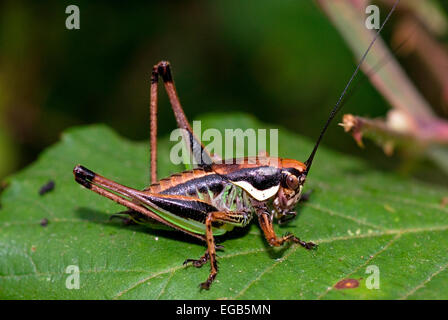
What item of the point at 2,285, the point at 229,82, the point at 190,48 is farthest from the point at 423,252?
the point at 190,48

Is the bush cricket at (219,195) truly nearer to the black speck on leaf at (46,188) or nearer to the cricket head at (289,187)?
the cricket head at (289,187)

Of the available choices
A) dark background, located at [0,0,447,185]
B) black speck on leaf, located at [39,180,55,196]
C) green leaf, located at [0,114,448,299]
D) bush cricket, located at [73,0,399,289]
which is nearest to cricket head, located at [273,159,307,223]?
bush cricket, located at [73,0,399,289]

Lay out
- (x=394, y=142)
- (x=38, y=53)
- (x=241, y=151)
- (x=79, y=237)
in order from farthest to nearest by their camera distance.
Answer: (x=38, y=53) < (x=241, y=151) < (x=394, y=142) < (x=79, y=237)

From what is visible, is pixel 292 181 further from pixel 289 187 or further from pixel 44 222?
pixel 44 222

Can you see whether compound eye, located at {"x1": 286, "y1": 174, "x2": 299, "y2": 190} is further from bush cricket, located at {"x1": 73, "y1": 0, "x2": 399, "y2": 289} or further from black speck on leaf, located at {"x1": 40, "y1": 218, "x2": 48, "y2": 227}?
black speck on leaf, located at {"x1": 40, "y1": 218, "x2": 48, "y2": 227}

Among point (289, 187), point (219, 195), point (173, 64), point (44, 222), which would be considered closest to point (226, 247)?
point (219, 195)

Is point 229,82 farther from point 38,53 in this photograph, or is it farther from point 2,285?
point 2,285

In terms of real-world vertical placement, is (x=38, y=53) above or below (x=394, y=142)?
above
